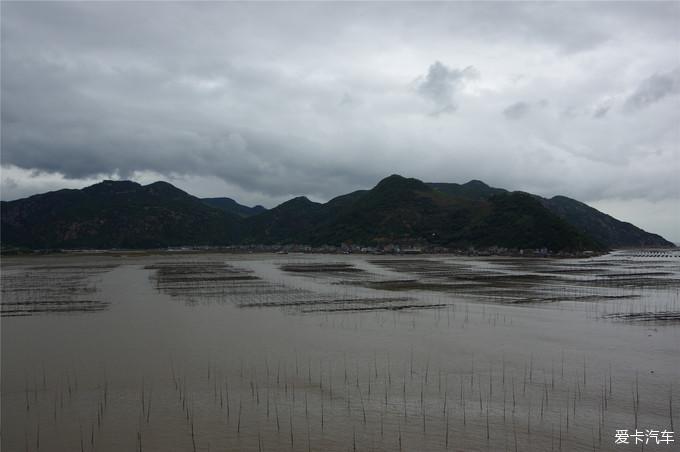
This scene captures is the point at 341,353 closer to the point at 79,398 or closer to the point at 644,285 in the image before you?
the point at 79,398

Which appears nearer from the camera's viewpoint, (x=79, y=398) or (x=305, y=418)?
(x=305, y=418)

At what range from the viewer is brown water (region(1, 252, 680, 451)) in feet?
29.8

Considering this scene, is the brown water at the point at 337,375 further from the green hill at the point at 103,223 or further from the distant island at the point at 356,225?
the green hill at the point at 103,223

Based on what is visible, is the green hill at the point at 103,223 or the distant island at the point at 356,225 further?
the green hill at the point at 103,223

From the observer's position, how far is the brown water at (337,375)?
29.8 ft

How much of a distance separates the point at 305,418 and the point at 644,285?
35.0m

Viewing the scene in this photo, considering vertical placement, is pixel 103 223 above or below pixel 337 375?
→ above

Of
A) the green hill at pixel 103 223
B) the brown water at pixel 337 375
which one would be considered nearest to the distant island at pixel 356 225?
the green hill at pixel 103 223

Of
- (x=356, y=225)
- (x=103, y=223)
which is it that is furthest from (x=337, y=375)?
(x=103, y=223)

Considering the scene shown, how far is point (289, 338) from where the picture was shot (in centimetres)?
1734

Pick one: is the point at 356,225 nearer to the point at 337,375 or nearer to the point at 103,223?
the point at 103,223

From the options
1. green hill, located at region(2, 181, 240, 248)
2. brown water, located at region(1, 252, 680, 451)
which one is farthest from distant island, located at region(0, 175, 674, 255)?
brown water, located at region(1, 252, 680, 451)

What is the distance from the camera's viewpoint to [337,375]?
12.8 metres

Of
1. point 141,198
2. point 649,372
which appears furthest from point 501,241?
point 141,198
